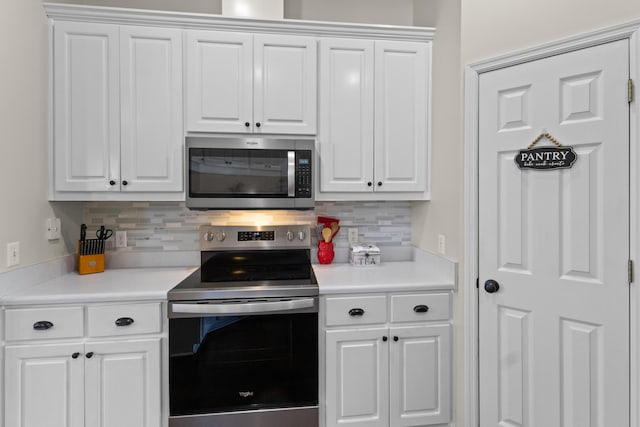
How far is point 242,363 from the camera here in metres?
1.90

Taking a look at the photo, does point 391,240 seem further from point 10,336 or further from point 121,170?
point 10,336

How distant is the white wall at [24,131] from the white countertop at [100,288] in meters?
0.16

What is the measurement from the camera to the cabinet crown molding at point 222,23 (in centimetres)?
205

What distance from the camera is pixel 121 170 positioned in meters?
2.12

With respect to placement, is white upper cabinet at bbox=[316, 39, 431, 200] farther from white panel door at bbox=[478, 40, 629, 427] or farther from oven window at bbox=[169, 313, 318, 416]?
oven window at bbox=[169, 313, 318, 416]

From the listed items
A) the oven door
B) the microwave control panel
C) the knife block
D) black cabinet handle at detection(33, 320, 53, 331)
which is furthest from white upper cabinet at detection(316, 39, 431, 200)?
black cabinet handle at detection(33, 320, 53, 331)

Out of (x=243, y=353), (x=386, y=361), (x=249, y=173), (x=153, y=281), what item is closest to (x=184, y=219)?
(x=153, y=281)

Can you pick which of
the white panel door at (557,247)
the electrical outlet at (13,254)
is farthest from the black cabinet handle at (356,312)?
the electrical outlet at (13,254)

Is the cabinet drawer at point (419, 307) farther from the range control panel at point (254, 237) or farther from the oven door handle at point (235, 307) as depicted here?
the range control panel at point (254, 237)

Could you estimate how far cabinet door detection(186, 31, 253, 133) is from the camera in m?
2.15

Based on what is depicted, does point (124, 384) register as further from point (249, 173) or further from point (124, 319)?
point (249, 173)

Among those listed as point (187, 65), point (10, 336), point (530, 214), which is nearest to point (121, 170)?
point (187, 65)

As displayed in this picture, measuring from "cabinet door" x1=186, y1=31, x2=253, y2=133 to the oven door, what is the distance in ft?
3.52

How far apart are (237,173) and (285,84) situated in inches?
24.9
